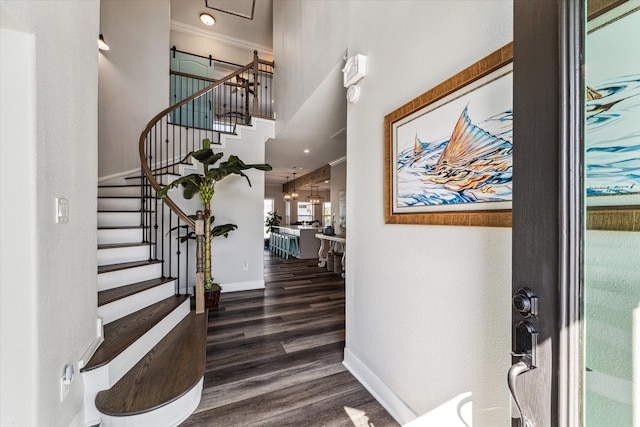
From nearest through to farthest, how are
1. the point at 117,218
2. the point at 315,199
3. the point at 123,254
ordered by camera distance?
the point at 123,254, the point at 117,218, the point at 315,199

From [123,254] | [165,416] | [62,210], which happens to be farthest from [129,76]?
[165,416]

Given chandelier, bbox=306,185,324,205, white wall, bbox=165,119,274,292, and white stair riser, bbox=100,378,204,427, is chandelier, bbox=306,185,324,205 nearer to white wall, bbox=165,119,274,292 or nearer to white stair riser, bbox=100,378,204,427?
white wall, bbox=165,119,274,292

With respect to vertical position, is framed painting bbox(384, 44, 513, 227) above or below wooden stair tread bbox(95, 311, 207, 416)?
above

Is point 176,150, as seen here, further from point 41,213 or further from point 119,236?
point 41,213

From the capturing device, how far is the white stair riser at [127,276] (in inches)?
90.0

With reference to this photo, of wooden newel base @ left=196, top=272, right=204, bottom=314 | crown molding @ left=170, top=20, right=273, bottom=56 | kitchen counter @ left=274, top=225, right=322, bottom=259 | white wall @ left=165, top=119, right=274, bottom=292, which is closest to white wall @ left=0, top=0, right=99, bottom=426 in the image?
wooden newel base @ left=196, top=272, right=204, bottom=314

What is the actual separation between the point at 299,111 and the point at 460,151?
262cm

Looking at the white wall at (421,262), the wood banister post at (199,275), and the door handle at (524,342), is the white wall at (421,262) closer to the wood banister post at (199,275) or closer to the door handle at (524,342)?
the door handle at (524,342)

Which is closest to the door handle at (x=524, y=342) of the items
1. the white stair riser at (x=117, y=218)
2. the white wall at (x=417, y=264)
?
the white wall at (x=417, y=264)

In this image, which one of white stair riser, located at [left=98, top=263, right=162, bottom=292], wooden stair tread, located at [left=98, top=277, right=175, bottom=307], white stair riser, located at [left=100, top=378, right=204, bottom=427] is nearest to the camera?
white stair riser, located at [left=100, top=378, right=204, bottom=427]

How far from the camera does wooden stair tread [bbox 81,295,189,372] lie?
1.60m

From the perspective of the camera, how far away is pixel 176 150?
14.6 feet

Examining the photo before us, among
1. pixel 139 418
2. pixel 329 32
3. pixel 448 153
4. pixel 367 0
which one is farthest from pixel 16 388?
pixel 329 32

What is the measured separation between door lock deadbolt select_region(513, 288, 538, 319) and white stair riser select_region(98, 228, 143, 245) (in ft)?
11.6
